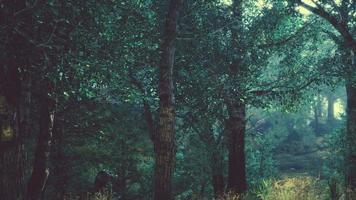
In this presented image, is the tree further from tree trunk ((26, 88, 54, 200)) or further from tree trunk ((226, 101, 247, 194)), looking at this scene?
tree trunk ((26, 88, 54, 200))

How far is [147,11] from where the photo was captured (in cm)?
1156

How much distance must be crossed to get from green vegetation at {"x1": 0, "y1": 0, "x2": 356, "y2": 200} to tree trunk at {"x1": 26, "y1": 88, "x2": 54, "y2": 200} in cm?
3

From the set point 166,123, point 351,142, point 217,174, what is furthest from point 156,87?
point 351,142

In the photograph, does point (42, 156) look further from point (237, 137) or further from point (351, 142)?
point (351, 142)

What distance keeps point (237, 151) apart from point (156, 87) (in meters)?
4.29

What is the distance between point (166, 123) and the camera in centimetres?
1013

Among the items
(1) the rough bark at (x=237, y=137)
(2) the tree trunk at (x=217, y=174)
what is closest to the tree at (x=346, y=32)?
(1) the rough bark at (x=237, y=137)

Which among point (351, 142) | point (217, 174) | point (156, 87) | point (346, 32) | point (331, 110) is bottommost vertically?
point (217, 174)

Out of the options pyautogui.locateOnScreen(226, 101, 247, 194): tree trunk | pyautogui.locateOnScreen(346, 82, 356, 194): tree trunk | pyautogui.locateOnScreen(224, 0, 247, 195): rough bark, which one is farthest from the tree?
pyautogui.locateOnScreen(226, 101, 247, 194): tree trunk

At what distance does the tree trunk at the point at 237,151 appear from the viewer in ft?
51.6

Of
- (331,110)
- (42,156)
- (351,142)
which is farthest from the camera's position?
(331,110)

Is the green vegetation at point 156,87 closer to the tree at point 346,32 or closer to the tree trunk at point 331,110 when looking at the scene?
the tree at point 346,32

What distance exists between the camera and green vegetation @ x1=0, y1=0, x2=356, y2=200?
25.1 ft

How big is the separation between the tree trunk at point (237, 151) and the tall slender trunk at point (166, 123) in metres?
5.79
